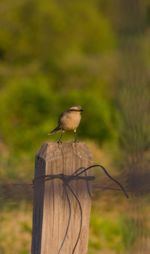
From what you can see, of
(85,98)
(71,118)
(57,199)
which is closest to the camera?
(57,199)

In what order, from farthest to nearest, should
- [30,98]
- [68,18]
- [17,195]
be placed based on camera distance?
[68,18], [30,98], [17,195]

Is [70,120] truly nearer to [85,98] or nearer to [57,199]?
[57,199]

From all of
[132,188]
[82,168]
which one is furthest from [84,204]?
[132,188]

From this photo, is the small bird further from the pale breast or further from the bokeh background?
the bokeh background

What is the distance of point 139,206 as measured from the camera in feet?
6.03

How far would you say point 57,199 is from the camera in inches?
80.3

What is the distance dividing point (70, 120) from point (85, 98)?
7772 millimetres

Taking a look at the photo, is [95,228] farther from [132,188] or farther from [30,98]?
[30,98]

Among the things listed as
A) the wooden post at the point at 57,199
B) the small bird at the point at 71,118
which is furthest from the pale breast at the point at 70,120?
the wooden post at the point at 57,199

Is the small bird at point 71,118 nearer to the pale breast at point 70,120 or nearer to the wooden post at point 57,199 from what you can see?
the pale breast at point 70,120

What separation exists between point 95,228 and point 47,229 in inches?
120

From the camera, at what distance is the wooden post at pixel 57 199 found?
2029mm

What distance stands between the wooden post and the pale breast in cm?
38

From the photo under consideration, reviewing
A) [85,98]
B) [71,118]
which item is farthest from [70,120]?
[85,98]
